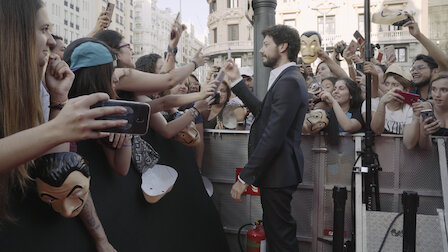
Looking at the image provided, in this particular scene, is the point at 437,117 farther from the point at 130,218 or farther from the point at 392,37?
the point at 392,37

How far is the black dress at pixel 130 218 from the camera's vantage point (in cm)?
153

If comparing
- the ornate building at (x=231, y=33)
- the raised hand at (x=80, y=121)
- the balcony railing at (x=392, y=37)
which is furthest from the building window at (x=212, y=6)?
the raised hand at (x=80, y=121)

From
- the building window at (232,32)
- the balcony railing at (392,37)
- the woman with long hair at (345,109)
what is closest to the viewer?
the woman with long hair at (345,109)

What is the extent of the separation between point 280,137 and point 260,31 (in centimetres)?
161

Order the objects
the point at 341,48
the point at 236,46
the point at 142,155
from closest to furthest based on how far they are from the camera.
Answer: the point at 142,155 < the point at 341,48 < the point at 236,46

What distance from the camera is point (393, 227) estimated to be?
2.90m

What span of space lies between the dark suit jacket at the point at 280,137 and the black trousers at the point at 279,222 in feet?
0.30

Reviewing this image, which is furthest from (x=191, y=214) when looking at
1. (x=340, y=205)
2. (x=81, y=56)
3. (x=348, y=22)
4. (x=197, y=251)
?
(x=348, y=22)

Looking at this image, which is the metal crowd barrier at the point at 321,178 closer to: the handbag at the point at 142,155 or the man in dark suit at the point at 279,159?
the man in dark suit at the point at 279,159

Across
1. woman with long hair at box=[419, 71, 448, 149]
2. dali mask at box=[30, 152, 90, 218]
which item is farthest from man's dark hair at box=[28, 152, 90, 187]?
woman with long hair at box=[419, 71, 448, 149]

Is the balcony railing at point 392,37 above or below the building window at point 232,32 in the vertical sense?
below

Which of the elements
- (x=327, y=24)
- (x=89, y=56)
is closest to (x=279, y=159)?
(x=89, y=56)

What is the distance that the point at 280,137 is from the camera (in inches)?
110

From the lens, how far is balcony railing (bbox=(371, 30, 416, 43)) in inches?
1156
